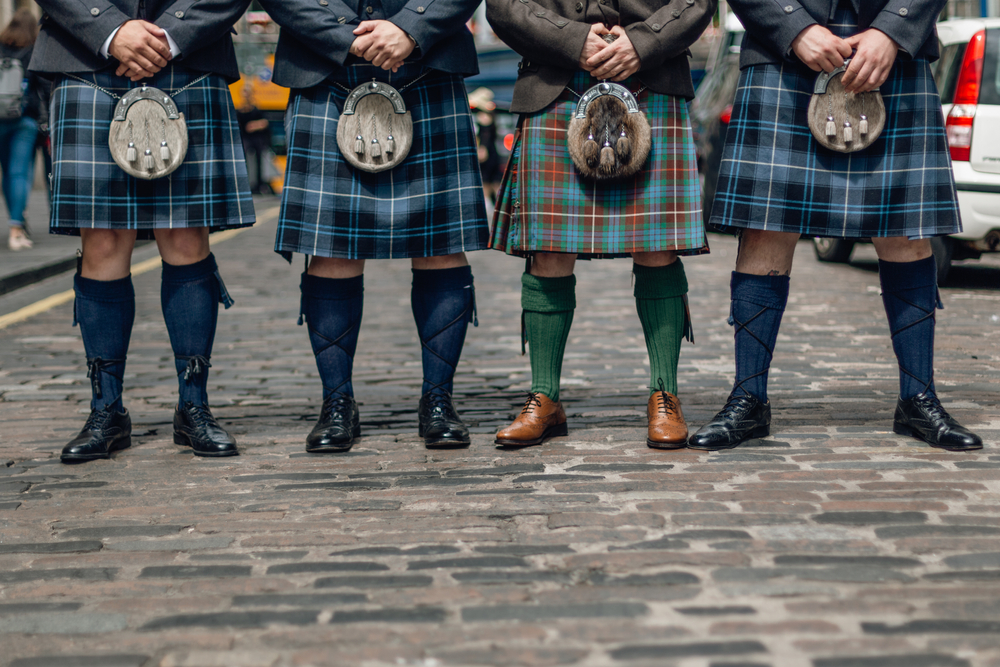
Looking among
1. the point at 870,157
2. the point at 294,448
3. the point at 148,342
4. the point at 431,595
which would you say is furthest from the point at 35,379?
the point at 870,157

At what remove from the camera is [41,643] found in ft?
7.01

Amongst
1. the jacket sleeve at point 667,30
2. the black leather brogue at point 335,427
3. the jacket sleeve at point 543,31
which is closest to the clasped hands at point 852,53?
the jacket sleeve at point 667,30

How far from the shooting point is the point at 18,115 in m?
9.30

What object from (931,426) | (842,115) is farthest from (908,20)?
(931,426)

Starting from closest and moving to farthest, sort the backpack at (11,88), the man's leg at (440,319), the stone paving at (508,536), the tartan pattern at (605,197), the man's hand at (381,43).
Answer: the stone paving at (508,536), the man's hand at (381,43), the tartan pattern at (605,197), the man's leg at (440,319), the backpack at (11,88)

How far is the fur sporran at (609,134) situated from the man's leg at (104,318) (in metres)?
1.43

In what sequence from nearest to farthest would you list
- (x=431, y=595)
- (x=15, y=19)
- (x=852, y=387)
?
(x=431, y=595), (x=852, y=387), (x=15, y=19)

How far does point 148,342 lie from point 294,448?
→ 252 centimetres

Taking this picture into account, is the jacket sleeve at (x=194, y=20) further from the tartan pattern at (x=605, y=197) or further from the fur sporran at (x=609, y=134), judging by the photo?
the fur sporran at (x=609, y=134)

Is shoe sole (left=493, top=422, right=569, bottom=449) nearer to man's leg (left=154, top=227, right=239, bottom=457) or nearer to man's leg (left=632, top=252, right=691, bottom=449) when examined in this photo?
man's leg (left=632, top=252, right=691, bottom=449)

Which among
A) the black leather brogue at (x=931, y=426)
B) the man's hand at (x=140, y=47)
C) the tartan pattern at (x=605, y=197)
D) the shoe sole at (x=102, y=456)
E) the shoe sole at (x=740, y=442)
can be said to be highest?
the man's hand at (x=140, y=47)

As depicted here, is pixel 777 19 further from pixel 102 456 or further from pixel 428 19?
pixel 102 456

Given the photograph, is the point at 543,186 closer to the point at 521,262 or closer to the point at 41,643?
the point at 41,643

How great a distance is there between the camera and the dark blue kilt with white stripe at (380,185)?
3.45m
